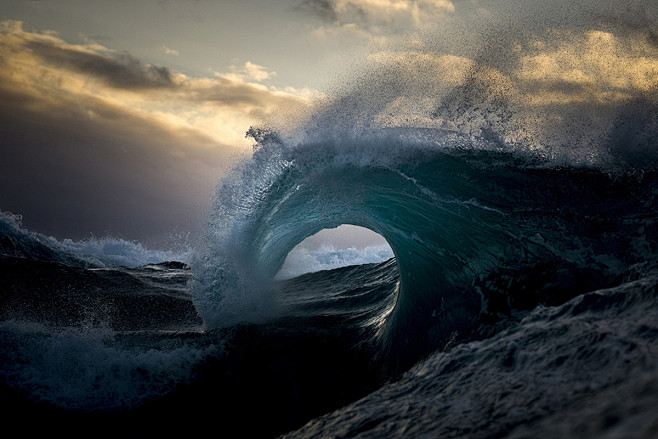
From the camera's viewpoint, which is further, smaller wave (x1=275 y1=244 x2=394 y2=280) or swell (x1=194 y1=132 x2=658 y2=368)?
smaller wave (x1=275 y1=244 x2=394 y2=280)

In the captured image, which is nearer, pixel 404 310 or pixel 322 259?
pixel 404 310

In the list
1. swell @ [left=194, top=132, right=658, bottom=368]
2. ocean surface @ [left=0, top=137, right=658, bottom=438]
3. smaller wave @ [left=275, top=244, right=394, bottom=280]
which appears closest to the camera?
ocean surface @ [left=0, top=137, right=658, bottom=438]

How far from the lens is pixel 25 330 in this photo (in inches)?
181

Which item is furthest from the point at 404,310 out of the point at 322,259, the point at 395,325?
the point at 322,259

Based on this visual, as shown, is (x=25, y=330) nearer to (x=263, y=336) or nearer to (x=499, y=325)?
(x=263, y=336)

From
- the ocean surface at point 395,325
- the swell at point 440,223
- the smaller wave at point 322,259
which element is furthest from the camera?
the smaller wave at point 322,259

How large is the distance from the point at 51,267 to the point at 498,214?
8354mm

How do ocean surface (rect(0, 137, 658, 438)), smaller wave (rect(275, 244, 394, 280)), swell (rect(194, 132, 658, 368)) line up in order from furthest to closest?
smaller wave (rect(275, 244, 394, 280)), swell (rect(194, 132, 658, 368)), ocean surface (rect(0, 137, 658, 438))

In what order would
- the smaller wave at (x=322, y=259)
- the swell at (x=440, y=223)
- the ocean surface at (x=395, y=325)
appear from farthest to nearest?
the smaller wave at (x=322, y=259) → the swell at (x=440, y=223) → the ocean surface at (x=395, y=325)

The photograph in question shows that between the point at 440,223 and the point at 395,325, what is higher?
the point at 440,223

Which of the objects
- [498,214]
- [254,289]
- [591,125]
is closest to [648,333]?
[498,214]

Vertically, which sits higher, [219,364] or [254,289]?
[254,289]

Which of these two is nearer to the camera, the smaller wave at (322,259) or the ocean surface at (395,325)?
the ocean surface at (395,325)

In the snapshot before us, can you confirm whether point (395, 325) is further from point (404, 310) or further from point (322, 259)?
point (322, 259)
